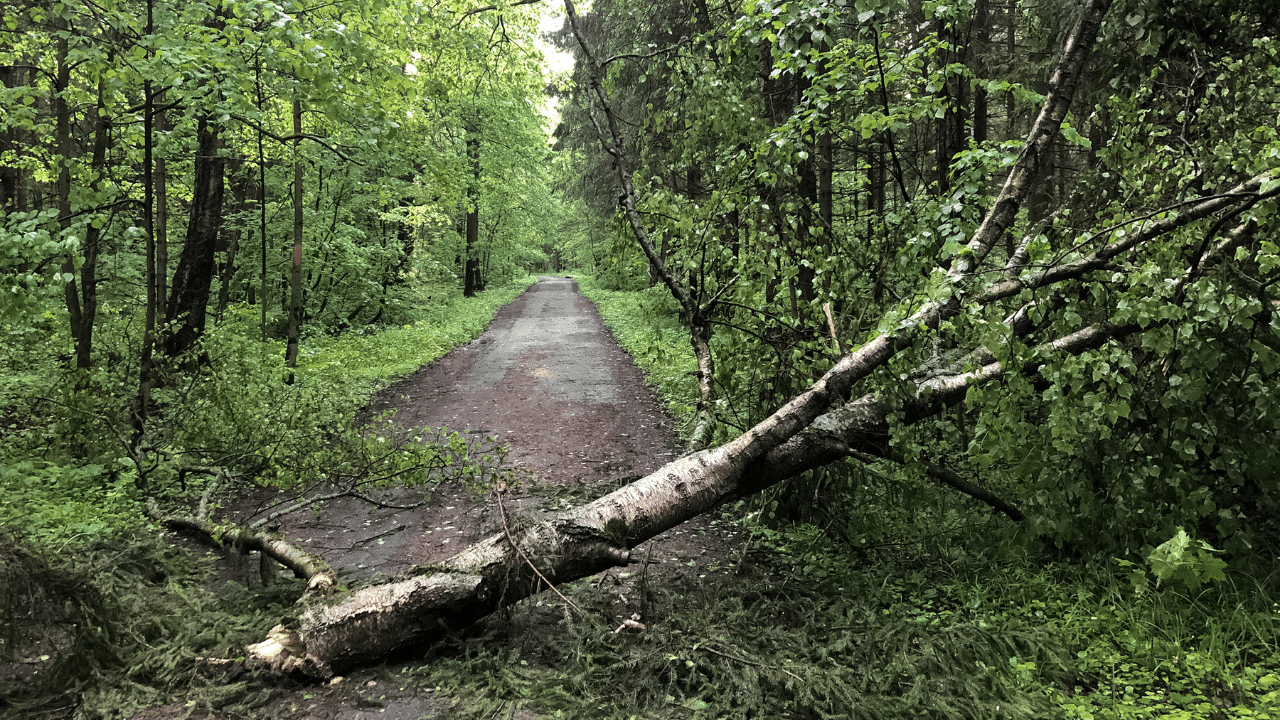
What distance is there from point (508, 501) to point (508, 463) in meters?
1.06

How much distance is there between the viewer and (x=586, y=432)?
8.26 m

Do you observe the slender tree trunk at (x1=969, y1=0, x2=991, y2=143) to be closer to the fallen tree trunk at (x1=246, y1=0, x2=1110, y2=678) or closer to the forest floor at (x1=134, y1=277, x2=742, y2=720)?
the fallen tree trunk at (x1=246, y1=0, x2=1110, y2=678)

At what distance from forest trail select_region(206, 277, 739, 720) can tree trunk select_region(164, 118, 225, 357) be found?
Result: 300 centimetres

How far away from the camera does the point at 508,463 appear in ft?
22.7

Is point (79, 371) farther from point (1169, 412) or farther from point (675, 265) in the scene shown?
point (1169, 412)

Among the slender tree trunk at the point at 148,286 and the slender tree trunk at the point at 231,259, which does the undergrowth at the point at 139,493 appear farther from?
the slender tree trunk at the point at 231,259

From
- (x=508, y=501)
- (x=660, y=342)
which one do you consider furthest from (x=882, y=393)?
(x=660, y=342)

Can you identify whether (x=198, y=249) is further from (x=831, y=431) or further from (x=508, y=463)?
(x=831, y=431)

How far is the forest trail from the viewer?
325 cm

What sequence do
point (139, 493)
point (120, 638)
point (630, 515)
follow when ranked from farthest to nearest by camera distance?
1. point (139, 493)
2. point (630, 515)
3. point (120, 638)

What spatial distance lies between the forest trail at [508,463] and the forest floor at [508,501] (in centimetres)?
1

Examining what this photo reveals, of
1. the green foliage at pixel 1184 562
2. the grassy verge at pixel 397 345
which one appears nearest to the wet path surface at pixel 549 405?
the grassy verge at pixel 397 345

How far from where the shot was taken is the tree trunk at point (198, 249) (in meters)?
8.98

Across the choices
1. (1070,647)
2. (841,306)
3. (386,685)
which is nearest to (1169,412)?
(1070,647)
